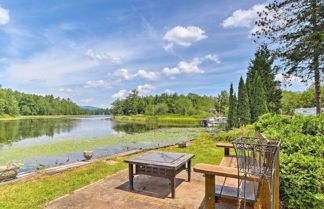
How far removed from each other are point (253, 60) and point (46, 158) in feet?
83.3

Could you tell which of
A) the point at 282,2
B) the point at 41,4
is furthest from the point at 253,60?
the point at 41,4

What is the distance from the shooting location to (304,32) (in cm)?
803

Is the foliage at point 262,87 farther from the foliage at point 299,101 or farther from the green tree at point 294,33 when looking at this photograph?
the foliage at point 299,101

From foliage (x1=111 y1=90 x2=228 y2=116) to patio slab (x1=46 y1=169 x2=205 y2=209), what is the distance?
46.9 meters

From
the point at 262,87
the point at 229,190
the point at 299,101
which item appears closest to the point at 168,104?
the point at 299,101

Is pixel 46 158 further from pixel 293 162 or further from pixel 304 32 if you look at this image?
pixel 304 32

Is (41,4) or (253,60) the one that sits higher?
(253,60)

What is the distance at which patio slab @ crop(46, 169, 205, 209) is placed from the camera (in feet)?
9.59

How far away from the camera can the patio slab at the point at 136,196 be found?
292 cm

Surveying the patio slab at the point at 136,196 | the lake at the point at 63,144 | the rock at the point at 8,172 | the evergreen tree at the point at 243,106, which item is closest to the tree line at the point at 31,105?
the lake at the point at 63,144

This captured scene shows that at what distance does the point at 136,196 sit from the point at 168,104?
2166 inches

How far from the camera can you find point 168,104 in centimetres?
5816

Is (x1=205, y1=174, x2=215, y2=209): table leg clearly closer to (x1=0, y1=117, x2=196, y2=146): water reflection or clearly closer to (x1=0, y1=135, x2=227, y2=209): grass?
(x1=0, y1=135, x2=227, y2=209): grass

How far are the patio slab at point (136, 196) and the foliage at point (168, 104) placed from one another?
1848 inches
